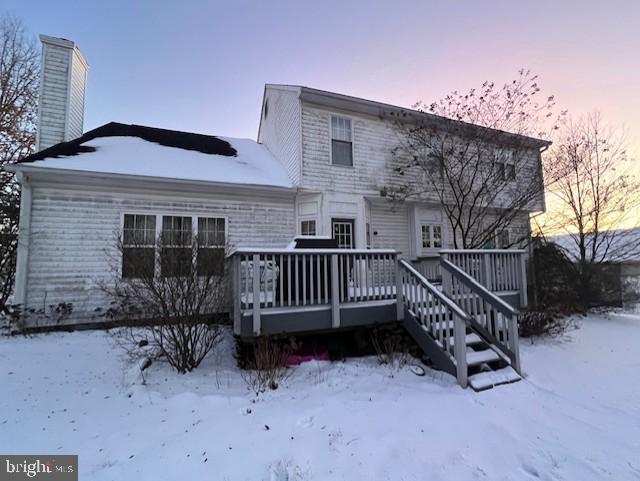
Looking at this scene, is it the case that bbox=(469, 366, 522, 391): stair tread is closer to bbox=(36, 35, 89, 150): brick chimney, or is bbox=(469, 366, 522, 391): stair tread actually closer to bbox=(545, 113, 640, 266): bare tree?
bbox=(545, 113, 640, 266): bare tree

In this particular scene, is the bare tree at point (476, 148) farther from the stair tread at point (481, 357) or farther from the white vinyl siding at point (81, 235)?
the white vinyl siding at point (81, 235)

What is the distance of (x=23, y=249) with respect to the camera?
662 cm

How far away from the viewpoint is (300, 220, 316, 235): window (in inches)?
350

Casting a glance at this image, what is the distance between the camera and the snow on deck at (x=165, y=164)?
23.7ft

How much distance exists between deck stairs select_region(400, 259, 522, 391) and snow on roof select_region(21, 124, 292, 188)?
497cm

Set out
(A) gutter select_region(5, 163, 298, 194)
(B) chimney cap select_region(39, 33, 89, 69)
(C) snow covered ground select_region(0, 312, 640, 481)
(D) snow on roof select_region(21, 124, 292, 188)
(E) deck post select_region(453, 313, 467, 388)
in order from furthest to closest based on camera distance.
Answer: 1. (B) chimney cap select_region(39, 33, 89, 69)
2. (D) snow on roof select_region(21, 124, 292, 188)
3. (A) gutter select_region(5, 163, 298, 194)
4. (E) deck post select_region(453, 313, 467, 388)
5. (C) snow covered ground select_region(0, 312, 640, 481)

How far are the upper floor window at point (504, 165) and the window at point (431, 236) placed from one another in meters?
2.48

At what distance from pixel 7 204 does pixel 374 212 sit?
1107 centimetres

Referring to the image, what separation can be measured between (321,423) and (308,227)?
627 cm

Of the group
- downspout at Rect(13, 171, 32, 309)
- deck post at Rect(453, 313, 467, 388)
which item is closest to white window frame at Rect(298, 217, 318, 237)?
deck post at Rect(453, 313, 467, 388)

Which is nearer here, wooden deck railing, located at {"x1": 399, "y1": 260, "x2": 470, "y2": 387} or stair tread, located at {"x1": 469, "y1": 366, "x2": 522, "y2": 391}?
stair tread, located at {"x1": 469, "y1": 366, "x2": 522, "y2": 391}

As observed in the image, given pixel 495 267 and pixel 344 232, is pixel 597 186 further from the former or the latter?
pixel 344 232

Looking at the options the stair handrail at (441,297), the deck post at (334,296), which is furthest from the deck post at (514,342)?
the deck post at (334,296)

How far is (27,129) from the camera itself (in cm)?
1217
